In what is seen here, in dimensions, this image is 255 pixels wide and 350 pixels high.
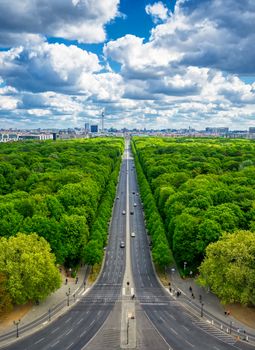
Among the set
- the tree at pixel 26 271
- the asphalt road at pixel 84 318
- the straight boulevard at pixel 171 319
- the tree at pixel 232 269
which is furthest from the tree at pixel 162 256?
the tree at pixel 26 271

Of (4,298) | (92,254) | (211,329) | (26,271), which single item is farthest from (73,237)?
(211,329)

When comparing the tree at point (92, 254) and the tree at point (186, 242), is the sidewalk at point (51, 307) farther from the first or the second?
the tree at point (186, 242)

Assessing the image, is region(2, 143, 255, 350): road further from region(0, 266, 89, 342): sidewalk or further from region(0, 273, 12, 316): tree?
region(0, 273, 12, 316): tree

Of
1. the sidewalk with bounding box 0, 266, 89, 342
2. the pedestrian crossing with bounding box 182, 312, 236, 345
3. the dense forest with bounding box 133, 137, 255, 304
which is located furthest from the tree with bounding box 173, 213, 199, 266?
the sidewalk with bounding box 0, 266, 89, 342

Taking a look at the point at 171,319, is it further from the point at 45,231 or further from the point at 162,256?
the point at 45,231

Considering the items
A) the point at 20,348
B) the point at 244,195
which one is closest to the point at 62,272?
the point at 20,348

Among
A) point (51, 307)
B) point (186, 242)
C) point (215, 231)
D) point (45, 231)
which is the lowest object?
point (51, 307)
